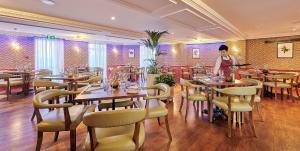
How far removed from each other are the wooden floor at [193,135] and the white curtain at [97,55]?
777cm

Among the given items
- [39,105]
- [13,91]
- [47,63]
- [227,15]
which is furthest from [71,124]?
[47,63]

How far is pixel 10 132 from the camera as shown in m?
3.30

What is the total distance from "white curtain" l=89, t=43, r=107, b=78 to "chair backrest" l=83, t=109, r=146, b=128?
10.6 m

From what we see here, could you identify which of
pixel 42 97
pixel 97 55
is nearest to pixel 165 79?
pixel 42 97

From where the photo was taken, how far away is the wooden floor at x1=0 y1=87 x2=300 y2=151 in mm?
2721

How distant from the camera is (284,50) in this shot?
852cm

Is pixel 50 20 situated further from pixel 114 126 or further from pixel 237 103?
pixel 237 103

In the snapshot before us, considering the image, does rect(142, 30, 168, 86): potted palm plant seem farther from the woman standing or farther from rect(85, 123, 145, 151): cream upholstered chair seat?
rect(85, 123, 145, 151): cream upholstered chair seat

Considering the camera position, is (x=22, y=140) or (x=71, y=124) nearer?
(x=71, y=124)

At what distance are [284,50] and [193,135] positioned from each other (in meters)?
8.07

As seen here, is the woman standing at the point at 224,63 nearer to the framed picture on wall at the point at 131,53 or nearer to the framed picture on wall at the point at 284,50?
the framed picture on wall at the point at 284,50

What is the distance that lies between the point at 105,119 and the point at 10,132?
291cm

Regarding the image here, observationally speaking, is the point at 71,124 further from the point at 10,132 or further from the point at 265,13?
the point at 265,13

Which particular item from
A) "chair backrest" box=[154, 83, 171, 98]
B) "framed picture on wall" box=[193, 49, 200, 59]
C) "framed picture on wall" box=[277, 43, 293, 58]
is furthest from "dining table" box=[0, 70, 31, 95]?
"framed picture on wall" box=[277, 43, 293, 58]
